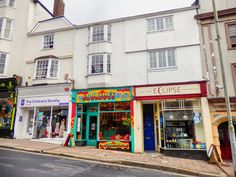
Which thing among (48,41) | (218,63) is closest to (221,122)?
(218,63)

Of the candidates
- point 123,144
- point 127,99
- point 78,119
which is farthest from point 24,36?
point 123,144

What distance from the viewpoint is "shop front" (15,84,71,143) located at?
13.9 metres

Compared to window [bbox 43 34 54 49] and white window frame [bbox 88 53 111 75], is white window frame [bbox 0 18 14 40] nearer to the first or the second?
window [bbox 43 34 54 49]

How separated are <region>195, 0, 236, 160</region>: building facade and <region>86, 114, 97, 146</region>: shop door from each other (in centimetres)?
819

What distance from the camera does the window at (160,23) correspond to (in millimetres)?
13274

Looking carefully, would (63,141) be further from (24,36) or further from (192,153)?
(24,36)

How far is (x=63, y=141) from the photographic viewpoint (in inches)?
523

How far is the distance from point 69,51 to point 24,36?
527 centimetres

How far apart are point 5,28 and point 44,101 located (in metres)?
8.65

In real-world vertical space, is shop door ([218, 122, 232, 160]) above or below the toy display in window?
below

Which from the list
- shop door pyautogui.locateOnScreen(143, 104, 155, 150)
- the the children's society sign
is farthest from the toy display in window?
shop door pyautogui.locateOnScreen(143, 104, 155, 150)

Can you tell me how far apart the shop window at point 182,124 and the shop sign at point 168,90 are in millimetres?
662

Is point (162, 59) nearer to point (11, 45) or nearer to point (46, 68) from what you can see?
point (46, 68)

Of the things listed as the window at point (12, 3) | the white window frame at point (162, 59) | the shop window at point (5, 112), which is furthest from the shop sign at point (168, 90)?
the window at point (12, 3)
